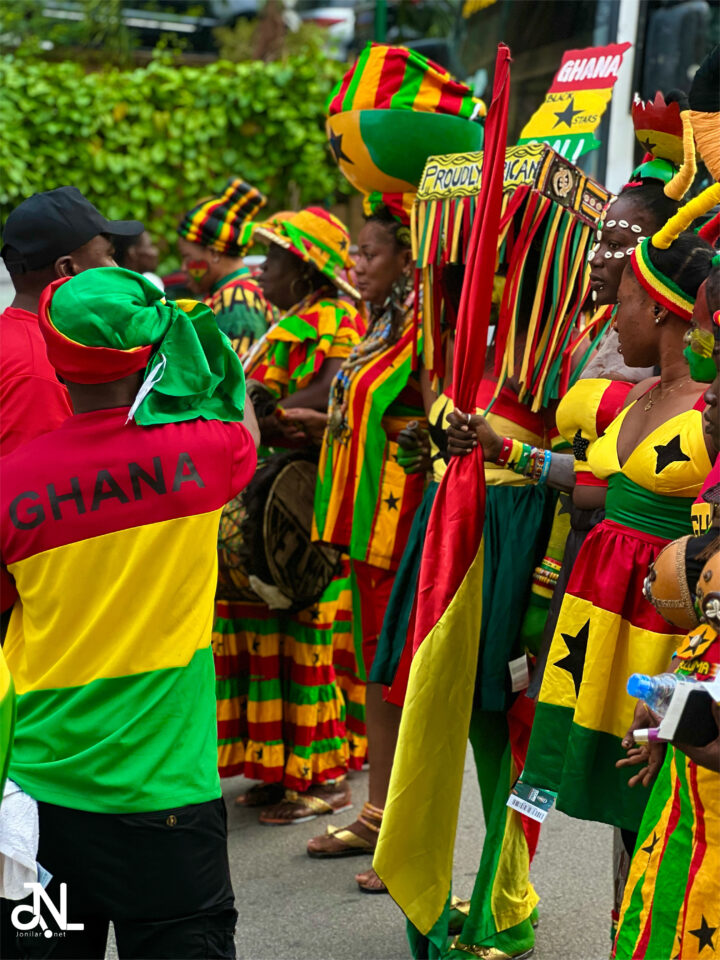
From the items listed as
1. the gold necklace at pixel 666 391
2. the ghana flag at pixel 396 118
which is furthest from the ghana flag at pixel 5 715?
the ghana flag at pixel 396 118

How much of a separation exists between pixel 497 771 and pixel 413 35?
1178 cm

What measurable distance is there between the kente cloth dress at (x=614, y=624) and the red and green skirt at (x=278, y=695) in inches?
79.7

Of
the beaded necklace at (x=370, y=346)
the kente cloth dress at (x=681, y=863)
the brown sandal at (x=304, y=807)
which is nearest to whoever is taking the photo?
the kente cloth dress at (x=681, y=863)

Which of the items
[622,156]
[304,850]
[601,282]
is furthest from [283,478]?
[622,156]

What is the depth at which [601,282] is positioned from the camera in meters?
3.27

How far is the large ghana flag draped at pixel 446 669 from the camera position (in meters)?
3.19

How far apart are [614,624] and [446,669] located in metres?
0.48

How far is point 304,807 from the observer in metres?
4.89

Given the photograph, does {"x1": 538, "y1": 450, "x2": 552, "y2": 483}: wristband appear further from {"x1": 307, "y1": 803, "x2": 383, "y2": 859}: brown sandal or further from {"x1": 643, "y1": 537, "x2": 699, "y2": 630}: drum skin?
{"x1": 307, "y1": 803, "x2": 383, "y2": 859}: brown sandal

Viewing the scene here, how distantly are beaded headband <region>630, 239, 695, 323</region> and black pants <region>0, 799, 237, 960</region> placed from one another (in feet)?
4.91

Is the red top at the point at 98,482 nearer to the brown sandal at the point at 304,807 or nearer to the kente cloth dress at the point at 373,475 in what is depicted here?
the kente cloth dress at the point at 373,475

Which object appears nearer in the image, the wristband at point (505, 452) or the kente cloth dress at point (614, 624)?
the kente cloth dress at point (614, 624)

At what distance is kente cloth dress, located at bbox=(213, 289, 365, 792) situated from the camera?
4926 millimetres

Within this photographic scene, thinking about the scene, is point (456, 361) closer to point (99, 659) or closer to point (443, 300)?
point (443, 300)
